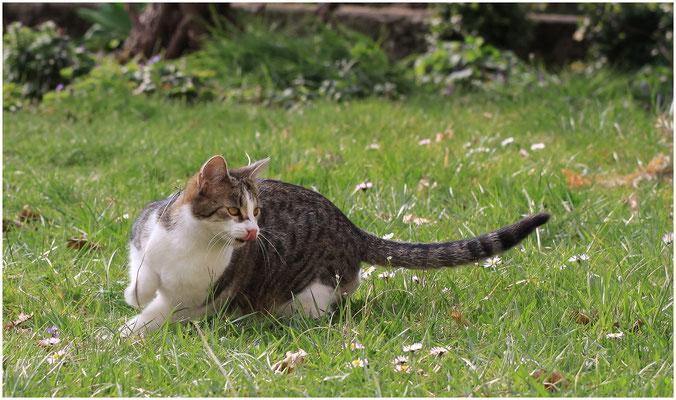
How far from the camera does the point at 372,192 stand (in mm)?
3975

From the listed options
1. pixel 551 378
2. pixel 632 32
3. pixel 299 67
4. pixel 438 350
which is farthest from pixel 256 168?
pixel 632 32

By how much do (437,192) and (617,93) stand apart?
3.03 metres

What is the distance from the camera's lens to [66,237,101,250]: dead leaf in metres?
3.39

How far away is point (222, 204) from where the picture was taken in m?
2.48

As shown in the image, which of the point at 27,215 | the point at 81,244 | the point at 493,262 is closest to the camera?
the point at 493,262

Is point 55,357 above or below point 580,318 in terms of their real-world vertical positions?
above

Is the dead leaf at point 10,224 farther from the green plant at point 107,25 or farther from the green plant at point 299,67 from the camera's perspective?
the green plant at point 107,25

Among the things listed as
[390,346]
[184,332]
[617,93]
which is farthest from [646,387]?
[617,93]

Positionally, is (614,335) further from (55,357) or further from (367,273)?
(55,357)

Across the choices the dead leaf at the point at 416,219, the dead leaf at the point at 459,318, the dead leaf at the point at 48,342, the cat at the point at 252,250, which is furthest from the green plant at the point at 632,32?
the dead leaf at the point at 48,342

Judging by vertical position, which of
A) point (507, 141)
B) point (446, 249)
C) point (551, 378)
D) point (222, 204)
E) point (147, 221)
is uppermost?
point (222, 204)

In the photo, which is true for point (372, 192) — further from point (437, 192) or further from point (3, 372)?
point (3, 372)

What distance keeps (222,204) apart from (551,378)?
1.21 meters

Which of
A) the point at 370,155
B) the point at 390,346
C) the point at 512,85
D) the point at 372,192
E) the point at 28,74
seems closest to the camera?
the point at 390,346
